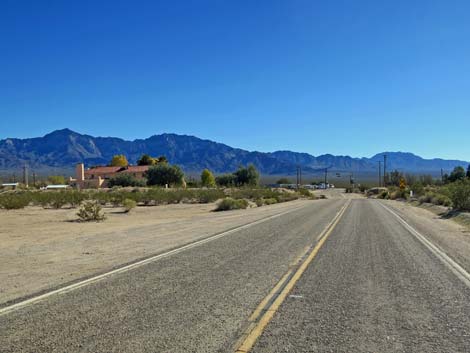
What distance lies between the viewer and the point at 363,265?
11586mm

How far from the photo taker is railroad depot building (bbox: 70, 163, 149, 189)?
372 feet

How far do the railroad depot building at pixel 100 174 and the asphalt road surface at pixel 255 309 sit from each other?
10353 centimetres

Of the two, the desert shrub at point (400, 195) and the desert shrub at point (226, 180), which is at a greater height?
the desert shrub at point (226, 180)

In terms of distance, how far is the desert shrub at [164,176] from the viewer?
3922 inches

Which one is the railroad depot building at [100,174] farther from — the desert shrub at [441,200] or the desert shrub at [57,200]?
the desert shrub at [441,200]

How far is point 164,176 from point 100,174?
116ft

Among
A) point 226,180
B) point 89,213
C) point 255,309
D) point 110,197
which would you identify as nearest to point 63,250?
point 255,309

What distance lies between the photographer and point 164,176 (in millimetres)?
100188

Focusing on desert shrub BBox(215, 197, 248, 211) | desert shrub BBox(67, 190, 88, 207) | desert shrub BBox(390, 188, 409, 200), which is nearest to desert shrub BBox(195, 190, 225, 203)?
desert shrub BBox(215, 197, 248, 211)

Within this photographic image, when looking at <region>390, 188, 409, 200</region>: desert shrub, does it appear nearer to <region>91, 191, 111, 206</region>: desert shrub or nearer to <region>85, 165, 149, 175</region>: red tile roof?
<region>91, 191, 111, 206</region>: desert shrub

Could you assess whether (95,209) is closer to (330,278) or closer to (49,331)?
(330,278)

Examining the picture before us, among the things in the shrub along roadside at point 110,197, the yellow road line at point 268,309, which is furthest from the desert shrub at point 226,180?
the yellow road line at point 268,309

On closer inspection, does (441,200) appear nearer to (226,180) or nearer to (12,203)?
(12,203)

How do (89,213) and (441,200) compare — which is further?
(441,200)
